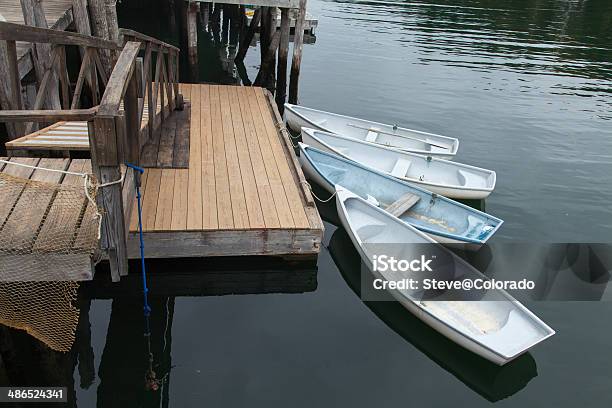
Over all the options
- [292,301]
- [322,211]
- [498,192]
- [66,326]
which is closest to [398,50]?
[498,192]

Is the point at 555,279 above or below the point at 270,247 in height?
below

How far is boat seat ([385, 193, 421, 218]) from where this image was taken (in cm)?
864

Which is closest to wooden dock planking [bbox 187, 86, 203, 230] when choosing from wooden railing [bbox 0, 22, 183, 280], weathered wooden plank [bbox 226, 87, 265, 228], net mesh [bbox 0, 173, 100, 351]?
weathered wooden plank [bbox 226, 87, 265, 228]

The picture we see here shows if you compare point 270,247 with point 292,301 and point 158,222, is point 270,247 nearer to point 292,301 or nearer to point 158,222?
point 292,301

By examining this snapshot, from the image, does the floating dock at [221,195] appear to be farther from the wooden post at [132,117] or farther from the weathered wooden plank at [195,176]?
the wooden post at [132,117]

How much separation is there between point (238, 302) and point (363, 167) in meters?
4.24

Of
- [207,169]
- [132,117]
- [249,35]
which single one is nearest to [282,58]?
[249,35]

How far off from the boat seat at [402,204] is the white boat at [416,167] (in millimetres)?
719

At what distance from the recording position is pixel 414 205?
29.6ft

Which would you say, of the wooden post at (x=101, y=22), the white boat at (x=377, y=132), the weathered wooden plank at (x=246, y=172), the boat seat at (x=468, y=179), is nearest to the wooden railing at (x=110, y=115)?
the weathered wooden plank at (x=246, y=172)

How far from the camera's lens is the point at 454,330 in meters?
6.10

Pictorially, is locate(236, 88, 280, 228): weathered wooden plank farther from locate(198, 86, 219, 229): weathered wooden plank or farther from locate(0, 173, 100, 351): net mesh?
locate(0, 173, 100, 351): net mesh

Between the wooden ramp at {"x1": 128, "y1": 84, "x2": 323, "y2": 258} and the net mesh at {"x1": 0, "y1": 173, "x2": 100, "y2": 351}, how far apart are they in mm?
1880

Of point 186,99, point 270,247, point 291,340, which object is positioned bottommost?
point 291,340
